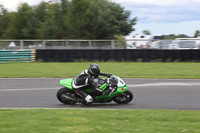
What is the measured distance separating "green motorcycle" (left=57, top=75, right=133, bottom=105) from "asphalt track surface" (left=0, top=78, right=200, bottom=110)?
0.63 feet

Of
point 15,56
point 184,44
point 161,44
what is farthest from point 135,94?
point 15,56

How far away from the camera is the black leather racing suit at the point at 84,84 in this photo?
8.36 m

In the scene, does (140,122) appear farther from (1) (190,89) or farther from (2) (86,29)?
(2) (86,29)

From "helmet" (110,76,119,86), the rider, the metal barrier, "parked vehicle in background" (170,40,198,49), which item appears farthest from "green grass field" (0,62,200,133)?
"parked vehicle in background" (170,40,198,49)

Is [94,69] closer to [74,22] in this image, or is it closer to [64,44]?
[64,44]

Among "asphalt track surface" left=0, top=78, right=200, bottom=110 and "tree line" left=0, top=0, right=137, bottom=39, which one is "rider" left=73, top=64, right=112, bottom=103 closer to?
"asphalt track surface" left=0, top=78, right=200, bottom=110

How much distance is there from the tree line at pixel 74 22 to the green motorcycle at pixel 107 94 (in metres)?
33.6

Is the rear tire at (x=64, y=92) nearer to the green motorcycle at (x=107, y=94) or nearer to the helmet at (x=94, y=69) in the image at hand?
the green motorcycle at (x=107, y=94)

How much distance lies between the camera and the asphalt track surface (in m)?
8.72

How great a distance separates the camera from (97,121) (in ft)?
20.5

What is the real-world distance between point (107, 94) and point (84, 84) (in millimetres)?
717

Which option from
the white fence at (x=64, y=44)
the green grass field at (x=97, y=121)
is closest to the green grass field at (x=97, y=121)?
the green grass field at (x=97, y=121)

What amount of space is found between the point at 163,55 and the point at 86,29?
2277cm

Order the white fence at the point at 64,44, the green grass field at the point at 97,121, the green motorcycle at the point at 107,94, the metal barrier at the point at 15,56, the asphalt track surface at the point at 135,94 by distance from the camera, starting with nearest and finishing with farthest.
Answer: the green grass field at the point at 97,121 < the green motorcycle at the point at 107,94 < the asphalt track surface at the point at 135,94 < the metal barrier at the point at 15,56 < the white fence at the point at 64,44
